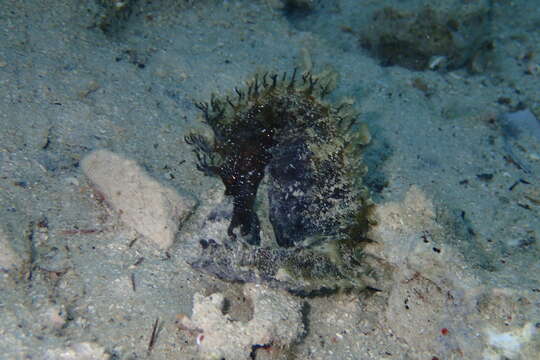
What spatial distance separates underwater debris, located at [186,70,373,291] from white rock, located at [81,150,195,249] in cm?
42

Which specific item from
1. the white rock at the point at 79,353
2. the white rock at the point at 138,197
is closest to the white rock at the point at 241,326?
the white rock at the point at 79,353

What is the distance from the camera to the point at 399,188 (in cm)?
341

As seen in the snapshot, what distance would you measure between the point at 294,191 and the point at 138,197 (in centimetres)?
137

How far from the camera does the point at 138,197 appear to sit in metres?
3.22

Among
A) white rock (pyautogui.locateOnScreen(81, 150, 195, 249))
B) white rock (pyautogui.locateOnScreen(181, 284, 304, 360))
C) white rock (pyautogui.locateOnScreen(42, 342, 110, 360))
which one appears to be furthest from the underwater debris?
white rock (pyautogui.locateOnScreen(42, 342, 110, 360))

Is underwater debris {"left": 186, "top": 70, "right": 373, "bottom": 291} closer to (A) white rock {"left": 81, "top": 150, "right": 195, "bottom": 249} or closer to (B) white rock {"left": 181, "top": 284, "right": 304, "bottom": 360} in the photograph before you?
(B) white rock {"left": 181, "top": 284, "right": 304, "bottom": 360}

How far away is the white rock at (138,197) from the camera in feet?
10.4

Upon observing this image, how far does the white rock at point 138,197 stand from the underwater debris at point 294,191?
419 millimetres

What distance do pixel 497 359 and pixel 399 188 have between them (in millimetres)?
1485

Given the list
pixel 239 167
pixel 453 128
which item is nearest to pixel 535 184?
pixel 453 128

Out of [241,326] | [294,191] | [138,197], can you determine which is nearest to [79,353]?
[241,326]

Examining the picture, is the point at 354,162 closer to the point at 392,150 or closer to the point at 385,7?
the point at 392,150

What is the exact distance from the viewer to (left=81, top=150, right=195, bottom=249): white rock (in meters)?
3.17

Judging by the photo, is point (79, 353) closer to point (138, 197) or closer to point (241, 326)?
point (241, 326)
